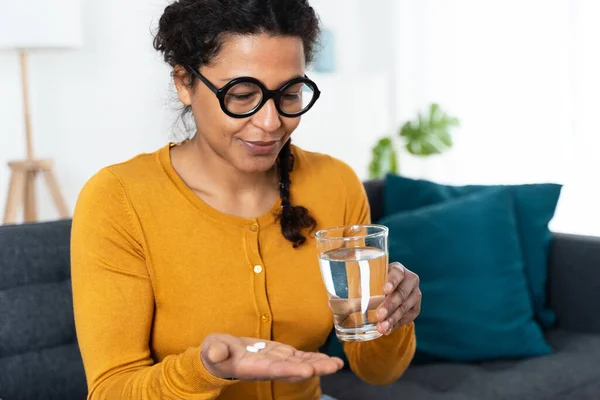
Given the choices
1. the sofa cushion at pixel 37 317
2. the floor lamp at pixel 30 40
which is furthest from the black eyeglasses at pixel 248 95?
the floor lamp at pixel 30 40

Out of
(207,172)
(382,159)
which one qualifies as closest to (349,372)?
(207,172)

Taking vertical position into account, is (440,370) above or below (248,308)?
below

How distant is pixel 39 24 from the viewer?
152 inches

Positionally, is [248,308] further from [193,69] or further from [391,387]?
[391,387]

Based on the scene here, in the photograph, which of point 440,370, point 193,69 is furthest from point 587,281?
point 193,69

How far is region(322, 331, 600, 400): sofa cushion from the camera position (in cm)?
213

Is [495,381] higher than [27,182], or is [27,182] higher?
[27,182]

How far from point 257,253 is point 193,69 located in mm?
392

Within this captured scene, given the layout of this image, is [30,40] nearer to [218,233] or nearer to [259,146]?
[218,233]

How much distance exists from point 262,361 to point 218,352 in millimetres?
63

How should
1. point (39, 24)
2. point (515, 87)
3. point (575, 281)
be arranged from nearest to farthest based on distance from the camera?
1. point (575, 281)
2. point (39, 24)
3. point (515, 87)

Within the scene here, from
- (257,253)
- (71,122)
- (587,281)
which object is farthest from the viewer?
(71,122)

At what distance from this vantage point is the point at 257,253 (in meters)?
1.62

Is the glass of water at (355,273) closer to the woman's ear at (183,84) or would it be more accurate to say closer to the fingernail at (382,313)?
the fingernail at (382,313)
